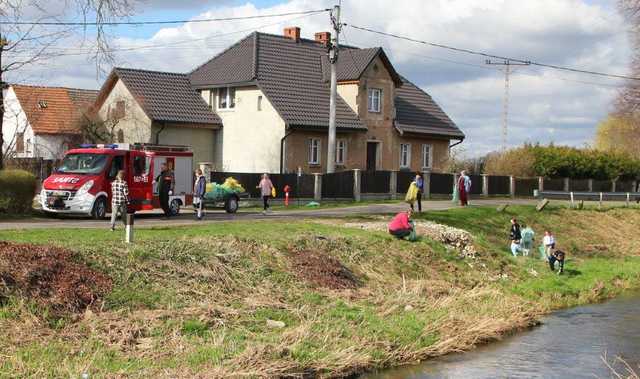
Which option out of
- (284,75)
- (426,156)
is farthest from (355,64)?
(426,156)

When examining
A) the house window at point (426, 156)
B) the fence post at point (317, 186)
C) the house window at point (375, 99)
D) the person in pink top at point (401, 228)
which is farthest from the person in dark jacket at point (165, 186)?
the house window at point (426, 156)

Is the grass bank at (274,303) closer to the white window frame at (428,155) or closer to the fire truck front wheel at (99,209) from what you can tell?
the fire truck front wheel at (99,209)

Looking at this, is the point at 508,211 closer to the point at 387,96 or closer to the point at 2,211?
the point at 387,96

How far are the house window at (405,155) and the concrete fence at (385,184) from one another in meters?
4.64

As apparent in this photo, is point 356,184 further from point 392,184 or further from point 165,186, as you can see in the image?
point 165,186

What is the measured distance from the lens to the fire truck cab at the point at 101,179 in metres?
27.3

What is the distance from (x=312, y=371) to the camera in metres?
14.1

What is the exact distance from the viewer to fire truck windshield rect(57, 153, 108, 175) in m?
27.9

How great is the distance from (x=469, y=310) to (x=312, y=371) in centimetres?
664

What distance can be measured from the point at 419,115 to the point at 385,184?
10914 millimetres

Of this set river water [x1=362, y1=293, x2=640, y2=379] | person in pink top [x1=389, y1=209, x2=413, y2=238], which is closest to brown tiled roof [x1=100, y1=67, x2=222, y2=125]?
person in pink top [x1=389, y1=209, x2=413, y2=238]

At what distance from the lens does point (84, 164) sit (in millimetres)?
28234

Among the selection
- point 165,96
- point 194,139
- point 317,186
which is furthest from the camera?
point 194,139

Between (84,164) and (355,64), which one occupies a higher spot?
(355,64)
